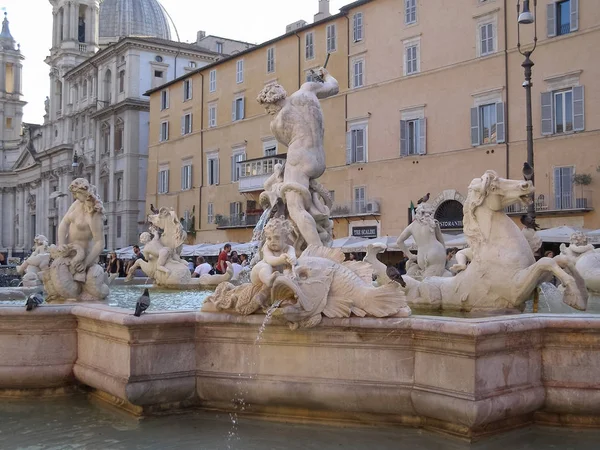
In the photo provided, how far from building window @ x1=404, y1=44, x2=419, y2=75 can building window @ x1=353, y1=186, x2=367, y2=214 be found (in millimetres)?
5413

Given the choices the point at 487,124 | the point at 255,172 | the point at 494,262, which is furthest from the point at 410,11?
the point at 494,262

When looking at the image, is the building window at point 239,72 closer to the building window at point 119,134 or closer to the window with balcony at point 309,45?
the window with balcony at point 309,45

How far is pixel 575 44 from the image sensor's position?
24.6 meters

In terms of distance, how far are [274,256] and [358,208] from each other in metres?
27.5

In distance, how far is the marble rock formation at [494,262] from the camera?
17.5 ft

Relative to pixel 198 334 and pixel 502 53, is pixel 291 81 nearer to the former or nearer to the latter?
pixel 502 53

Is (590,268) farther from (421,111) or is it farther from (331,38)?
(331,38)

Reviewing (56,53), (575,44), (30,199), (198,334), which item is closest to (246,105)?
(575,44)

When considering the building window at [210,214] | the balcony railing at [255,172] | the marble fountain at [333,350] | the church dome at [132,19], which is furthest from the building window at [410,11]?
the church dome at [132,19]

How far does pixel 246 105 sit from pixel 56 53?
1246 inches

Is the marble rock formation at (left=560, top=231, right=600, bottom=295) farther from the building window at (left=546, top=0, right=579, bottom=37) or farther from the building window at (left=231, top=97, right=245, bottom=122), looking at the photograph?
the building window at (left=231, top=97, right=245, bottom=122)

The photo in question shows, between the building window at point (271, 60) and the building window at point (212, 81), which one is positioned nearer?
the building window at point (271, 60)

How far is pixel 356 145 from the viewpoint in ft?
106

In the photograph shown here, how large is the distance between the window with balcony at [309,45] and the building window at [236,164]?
703 centimetres
